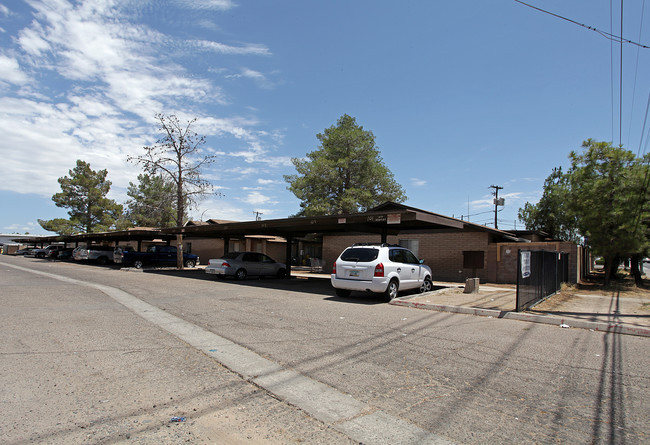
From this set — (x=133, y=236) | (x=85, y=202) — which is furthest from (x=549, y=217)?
(x=85, y=202)

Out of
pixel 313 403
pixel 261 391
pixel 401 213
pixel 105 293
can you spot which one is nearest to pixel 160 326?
pixel 261 391

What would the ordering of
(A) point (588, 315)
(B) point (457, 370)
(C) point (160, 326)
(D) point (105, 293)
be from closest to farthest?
(B) point (457, 370) < (C) point (160, 326) < (A) point (588, 315) < (D) point (105, 293)

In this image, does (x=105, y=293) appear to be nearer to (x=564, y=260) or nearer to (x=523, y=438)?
(x=523, y=438)

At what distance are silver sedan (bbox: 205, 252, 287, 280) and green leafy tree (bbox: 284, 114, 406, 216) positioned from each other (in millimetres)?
12452

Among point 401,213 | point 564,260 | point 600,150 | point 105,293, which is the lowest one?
point 105,293

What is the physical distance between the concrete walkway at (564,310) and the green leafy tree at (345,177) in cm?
2088

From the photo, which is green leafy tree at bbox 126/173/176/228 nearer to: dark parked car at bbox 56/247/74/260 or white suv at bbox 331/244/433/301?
dark parked car at bbox 56/247/74/260

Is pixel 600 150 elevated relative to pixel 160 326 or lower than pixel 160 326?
elevated

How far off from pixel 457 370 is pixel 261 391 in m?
2.65

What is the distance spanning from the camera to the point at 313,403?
4.30 meters

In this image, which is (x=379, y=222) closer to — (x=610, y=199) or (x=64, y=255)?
(x=610, y=199)

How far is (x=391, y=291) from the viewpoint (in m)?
12.5

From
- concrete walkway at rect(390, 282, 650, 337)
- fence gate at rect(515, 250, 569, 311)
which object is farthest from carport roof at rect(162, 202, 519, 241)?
fence gate at rect(515, 250, 569, 311)

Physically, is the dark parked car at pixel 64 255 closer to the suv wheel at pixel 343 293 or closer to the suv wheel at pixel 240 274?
the suv wheel at pixel 240 274
